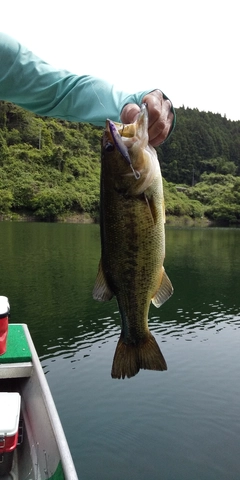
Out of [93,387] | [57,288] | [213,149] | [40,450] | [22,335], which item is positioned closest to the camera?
[40,450]

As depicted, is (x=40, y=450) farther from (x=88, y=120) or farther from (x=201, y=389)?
(x=201, y=389)

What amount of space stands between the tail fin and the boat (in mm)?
1643

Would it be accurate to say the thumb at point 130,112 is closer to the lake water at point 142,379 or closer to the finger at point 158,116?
the finger at point 158,116

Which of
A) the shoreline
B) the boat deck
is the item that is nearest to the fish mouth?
the boat deck

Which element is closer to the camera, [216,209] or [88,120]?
[88,120]

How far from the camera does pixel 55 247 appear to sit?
1120 inches

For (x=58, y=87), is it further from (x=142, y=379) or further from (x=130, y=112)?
(x=142, y=379)

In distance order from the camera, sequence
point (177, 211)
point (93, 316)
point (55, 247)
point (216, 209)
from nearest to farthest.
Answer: point (93, 316) → point (55, 247) → point (177, 211) → point (216, 209)

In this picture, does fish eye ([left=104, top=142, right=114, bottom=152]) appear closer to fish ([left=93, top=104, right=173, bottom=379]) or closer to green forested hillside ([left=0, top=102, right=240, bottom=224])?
fish ([left=93, top=104, right=173, bottom=379])

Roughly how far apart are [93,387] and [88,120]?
29.0 feet

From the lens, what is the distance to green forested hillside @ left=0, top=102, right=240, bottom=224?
51.7 metres

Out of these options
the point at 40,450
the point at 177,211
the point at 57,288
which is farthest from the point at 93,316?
the point at 177,211

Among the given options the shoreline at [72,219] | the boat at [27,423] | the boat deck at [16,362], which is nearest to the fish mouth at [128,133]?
the boat at [27,423]

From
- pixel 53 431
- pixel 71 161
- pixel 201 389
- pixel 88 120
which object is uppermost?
pixel 71 161
